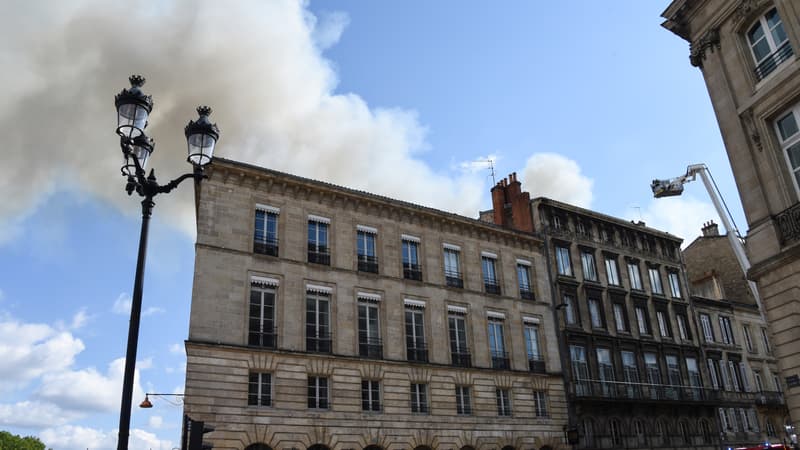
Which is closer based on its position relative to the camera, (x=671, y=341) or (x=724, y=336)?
(x=671, y=341)

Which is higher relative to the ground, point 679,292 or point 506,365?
point 679,292

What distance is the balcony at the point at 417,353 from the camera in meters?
25.2

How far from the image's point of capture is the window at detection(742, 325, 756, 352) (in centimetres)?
3888

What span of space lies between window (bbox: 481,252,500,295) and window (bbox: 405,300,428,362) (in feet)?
13.6

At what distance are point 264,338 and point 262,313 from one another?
915mm

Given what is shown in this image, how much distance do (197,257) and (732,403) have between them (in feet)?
98.3

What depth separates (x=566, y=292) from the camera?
103 ft

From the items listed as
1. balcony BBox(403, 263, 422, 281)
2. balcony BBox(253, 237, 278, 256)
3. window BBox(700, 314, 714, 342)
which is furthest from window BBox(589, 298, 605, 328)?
balcony BBox(253, 237, 278, 256)

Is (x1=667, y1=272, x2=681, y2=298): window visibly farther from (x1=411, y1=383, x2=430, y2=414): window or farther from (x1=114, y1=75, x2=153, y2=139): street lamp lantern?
(x1=114, y1=75, x2=153, y2=139): street lamp lantern

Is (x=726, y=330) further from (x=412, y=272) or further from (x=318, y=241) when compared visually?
(x=318, y=241)

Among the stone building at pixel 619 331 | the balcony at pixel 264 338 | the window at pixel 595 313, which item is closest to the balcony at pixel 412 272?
the balcony at pixel 264 338

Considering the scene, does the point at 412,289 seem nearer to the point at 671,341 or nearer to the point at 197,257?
the point at 197,257

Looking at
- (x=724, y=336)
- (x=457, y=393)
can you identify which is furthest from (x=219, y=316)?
(x=724, y=336)

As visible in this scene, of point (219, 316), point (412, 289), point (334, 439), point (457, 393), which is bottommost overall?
point (334, 439)
